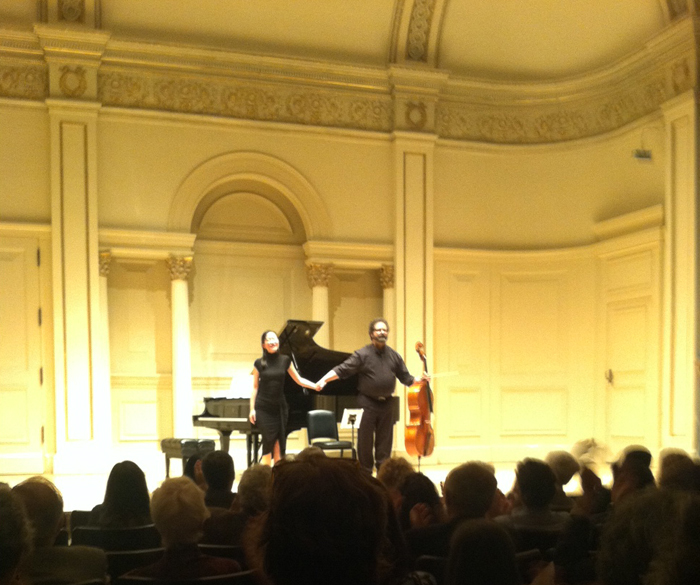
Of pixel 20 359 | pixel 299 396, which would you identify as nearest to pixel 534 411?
pixel 299 396

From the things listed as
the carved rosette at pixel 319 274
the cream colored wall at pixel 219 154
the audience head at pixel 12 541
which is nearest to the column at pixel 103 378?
the cream colored wall at pixel 219 154

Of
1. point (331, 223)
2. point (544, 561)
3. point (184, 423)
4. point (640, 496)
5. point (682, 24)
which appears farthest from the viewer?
point (331, 223)

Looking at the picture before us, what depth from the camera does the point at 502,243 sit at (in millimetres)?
10508

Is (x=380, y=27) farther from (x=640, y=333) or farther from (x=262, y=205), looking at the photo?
(x=640, y=333)

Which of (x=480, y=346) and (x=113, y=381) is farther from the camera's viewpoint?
(x=480, y=346)

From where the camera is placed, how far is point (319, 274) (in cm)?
974

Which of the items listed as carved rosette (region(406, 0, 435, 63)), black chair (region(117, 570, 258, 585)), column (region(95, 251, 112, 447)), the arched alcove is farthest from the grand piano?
black chair (region(117, 570, 258, 585))

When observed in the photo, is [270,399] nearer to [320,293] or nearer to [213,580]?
[320,293]

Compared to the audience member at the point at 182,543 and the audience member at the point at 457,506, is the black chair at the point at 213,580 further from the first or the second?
the audience member at the point at 457,506

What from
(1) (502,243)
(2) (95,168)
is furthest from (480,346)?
(2) (95,168)

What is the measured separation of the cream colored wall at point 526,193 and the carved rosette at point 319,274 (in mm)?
1486

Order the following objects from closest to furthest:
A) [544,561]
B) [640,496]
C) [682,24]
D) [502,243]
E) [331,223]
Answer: [640,496]
[544,561]
[682,24]
[331,223]
[502,243]

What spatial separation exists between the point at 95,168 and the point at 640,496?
8318 mm

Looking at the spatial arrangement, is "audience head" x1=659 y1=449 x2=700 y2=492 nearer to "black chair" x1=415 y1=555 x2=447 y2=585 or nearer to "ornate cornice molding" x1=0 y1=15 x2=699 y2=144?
"black chair" x1=415 y1=555 x2=447 y2=585
